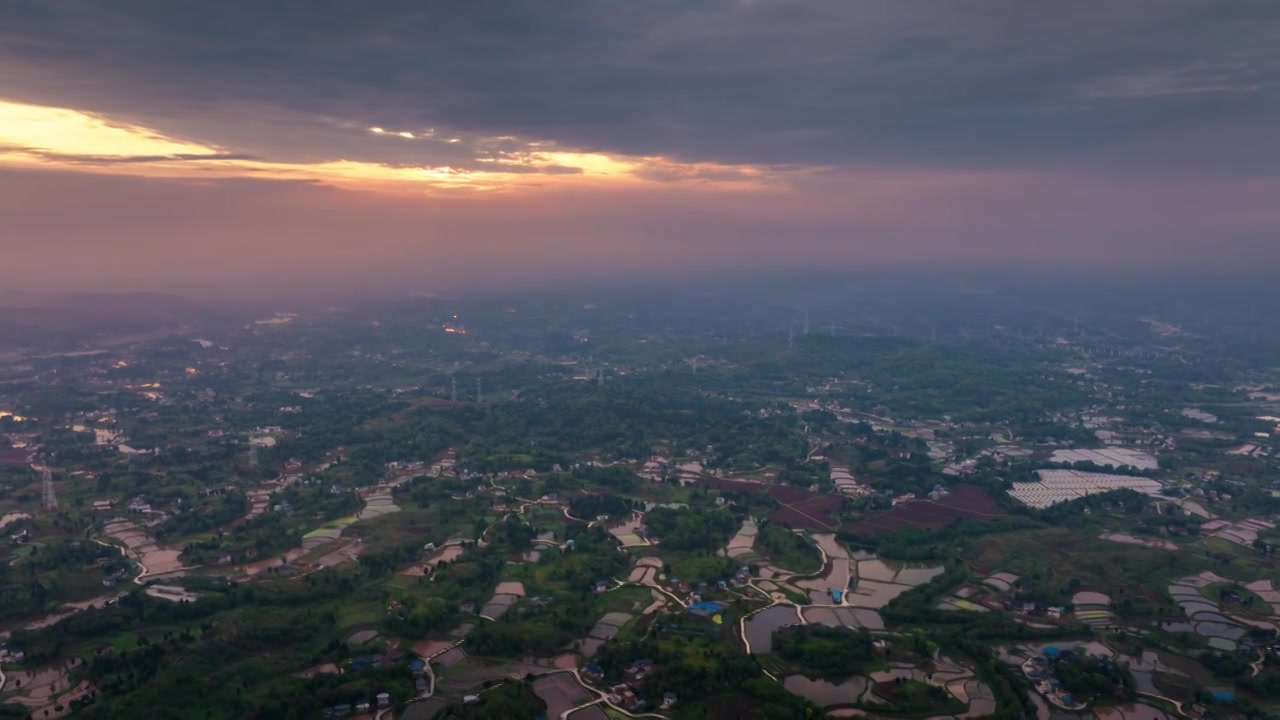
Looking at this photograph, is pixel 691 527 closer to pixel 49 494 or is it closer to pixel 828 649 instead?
pixel 828 649

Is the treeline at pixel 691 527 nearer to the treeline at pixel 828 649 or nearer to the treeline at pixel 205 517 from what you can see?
the treeline at pixel 828 649

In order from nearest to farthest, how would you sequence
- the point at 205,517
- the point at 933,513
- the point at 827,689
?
the point at 827,689
the point at 205,517
the point at 933,513

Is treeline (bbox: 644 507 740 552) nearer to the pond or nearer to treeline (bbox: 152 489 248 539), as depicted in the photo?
the pond

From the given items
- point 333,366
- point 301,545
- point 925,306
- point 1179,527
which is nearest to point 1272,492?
point 1179,527

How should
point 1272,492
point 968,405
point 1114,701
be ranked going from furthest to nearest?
1. point 968,405
2. point 1272,492
3. point 1114,701

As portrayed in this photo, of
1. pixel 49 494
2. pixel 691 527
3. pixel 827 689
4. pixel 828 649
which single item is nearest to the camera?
pixel 827 689

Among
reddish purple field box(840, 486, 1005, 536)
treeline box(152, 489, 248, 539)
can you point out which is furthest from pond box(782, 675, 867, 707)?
treeline box(152, 489, 248, 539)

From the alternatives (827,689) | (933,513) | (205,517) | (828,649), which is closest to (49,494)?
(205,517)

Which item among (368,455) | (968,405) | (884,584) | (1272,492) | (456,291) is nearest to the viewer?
(884,584)

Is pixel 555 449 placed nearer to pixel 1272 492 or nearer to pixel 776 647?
pixel 776 647
